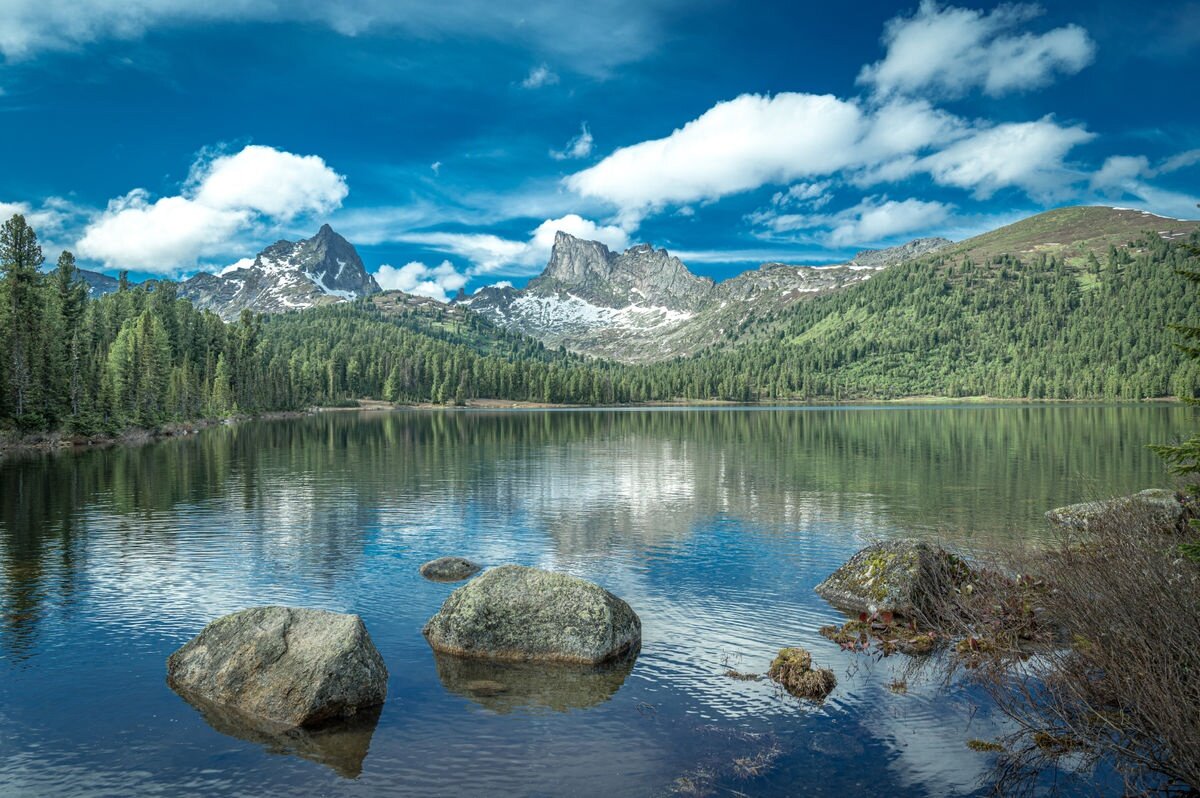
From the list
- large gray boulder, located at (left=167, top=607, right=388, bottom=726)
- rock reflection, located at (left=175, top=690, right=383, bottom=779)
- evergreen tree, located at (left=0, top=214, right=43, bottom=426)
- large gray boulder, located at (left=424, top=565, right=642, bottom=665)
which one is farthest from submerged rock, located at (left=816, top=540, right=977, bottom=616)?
evergreen tree, located at (left=0, top=214, right=43, bottom=426)

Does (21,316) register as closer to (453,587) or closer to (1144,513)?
(453,587)

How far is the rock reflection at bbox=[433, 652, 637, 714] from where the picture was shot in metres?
20.6

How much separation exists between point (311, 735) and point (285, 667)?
2.19 m

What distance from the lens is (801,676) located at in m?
21.5

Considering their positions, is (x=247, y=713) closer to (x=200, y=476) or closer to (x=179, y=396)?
(x=200, y=476)

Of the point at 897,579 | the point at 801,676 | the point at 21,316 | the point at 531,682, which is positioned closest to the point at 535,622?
the point at 531,682

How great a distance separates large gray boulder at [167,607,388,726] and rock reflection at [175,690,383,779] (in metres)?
0.24

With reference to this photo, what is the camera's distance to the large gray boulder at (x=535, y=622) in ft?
78.2

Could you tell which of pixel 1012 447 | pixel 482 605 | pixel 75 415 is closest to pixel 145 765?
pixel 482 605

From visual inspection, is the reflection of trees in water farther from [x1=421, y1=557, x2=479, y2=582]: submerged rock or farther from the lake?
[x1=421, y1=557, x2=479, y2=582]: submerged rock

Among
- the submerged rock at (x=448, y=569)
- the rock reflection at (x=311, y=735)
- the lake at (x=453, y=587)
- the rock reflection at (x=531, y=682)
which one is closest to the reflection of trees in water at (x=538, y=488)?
the lake at (x=453, y=587)

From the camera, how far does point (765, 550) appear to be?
129 ft

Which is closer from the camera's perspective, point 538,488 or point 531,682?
point 531,682

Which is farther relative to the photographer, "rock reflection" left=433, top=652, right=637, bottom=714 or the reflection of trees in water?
the reflection of trees in water
